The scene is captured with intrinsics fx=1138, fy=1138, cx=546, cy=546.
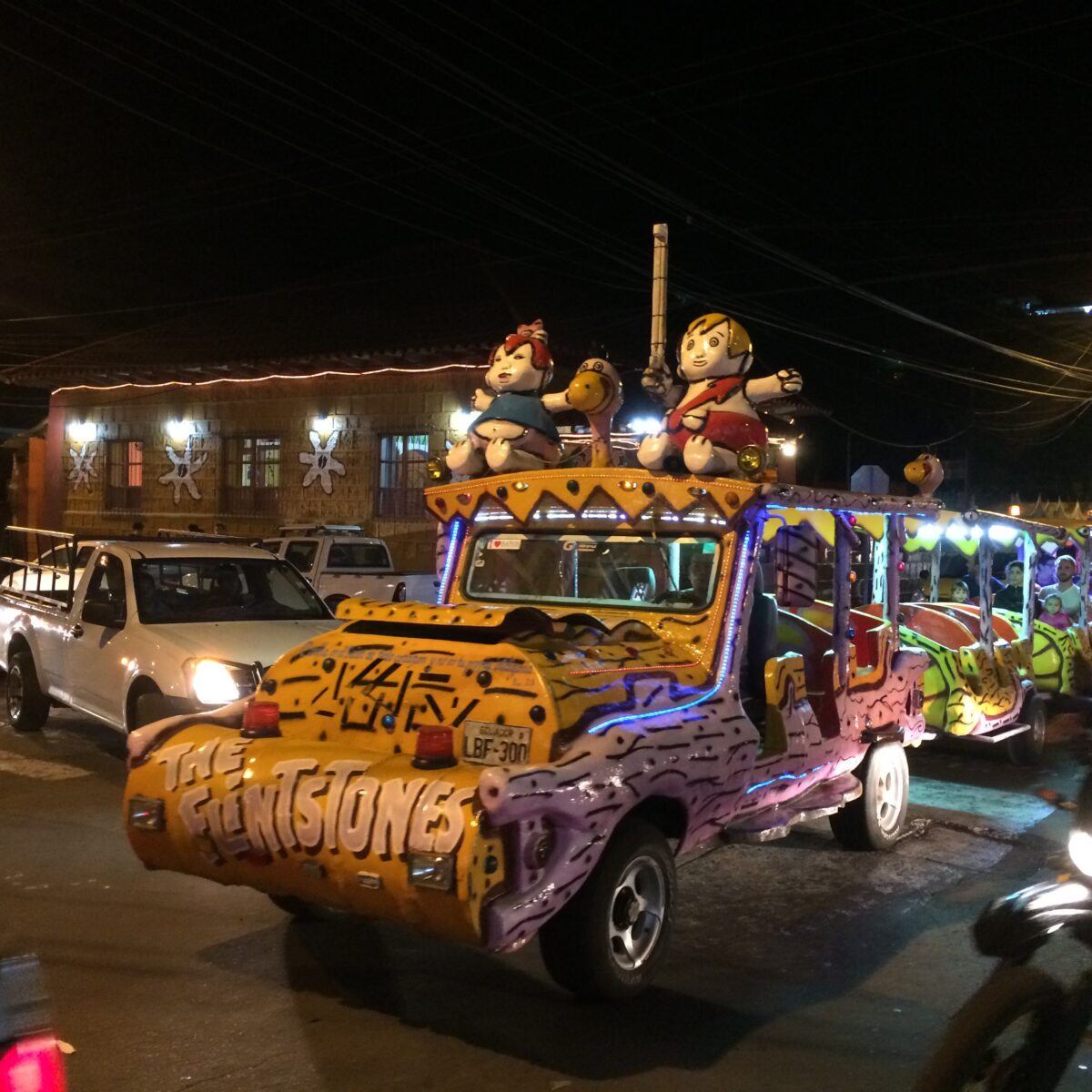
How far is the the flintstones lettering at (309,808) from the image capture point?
4035 mm

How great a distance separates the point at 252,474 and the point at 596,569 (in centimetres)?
1837

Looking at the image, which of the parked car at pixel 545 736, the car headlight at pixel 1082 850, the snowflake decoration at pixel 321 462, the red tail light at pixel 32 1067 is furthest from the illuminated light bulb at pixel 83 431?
the red tail light at pixel 32 1067

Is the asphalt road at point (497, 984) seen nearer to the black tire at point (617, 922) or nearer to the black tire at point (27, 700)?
the black tire at point (617, 922)

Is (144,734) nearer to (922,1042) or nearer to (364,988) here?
(364,988)

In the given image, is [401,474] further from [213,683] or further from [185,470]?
[213,683]

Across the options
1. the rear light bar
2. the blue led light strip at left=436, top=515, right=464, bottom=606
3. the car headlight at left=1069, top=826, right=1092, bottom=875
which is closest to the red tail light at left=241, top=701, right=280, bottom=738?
the rear light bar

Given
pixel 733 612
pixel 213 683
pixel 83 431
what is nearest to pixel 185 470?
pixel 83 431

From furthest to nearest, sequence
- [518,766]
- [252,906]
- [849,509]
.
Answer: [849,509]
[252,906]
[518,766]

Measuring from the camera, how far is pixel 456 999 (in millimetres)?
4789

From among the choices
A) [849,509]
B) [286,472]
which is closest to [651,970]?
[849,509]

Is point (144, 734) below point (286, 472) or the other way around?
below

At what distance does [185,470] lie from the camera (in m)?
24.6

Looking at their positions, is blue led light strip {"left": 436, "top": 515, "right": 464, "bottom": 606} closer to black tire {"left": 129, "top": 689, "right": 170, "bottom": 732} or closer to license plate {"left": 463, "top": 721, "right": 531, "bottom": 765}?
black tire {"left": 129, "top": 689, "right": 170, "bottom": 732}

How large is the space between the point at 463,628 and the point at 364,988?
1.59 metres
